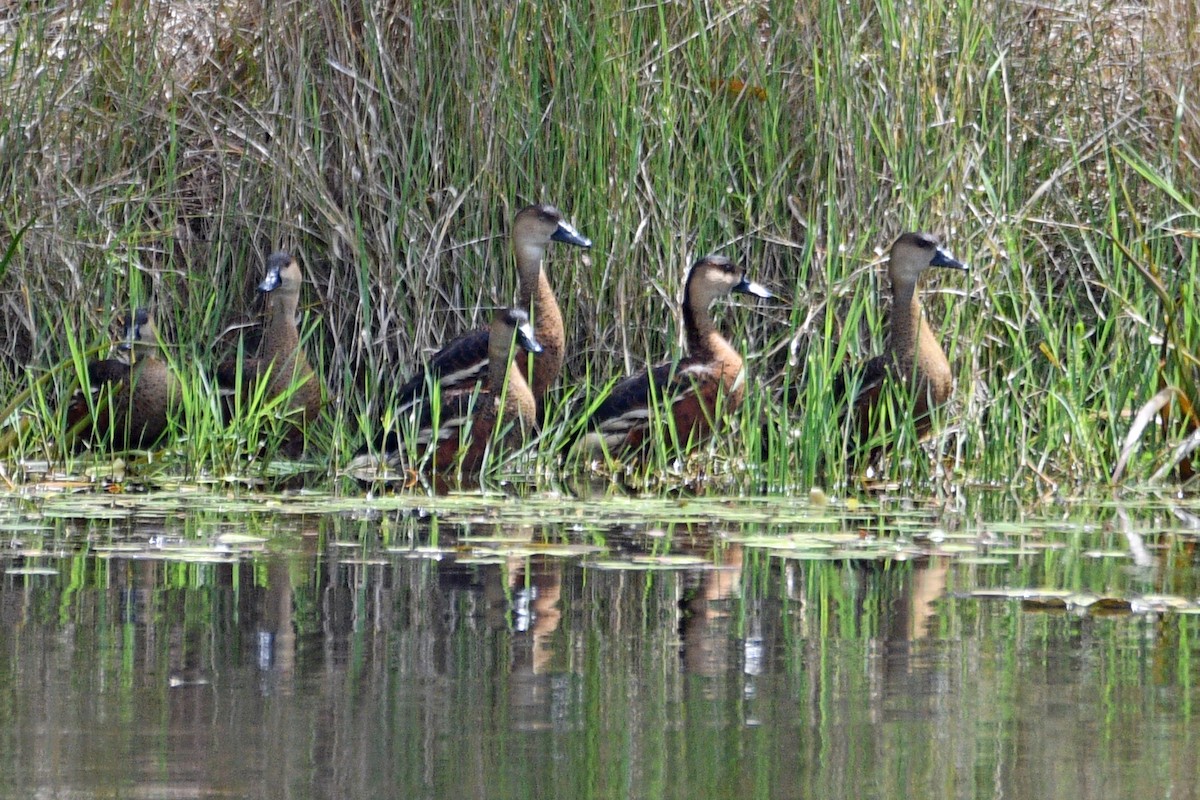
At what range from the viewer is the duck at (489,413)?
6434 mm

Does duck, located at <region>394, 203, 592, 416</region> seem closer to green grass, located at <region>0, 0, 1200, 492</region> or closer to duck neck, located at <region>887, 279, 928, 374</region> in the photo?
green grass, located at <region>0, 0, 1200, 492</region>

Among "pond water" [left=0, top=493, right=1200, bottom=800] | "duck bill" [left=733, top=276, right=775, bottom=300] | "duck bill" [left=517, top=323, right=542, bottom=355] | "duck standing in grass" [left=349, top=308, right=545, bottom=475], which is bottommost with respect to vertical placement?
"pond water" [left=0, top=493, right=1200, bottom=800]

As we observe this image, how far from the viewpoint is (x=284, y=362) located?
281 inches

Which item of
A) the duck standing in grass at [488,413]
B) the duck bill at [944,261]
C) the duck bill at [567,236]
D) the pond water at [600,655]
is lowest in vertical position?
the pond water at [600,655]

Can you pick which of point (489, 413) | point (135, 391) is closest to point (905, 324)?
point (489, 413)

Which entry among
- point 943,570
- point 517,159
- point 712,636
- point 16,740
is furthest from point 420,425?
point 16,740

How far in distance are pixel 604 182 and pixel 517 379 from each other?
87 centimetres

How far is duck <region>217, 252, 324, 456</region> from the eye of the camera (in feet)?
22.9

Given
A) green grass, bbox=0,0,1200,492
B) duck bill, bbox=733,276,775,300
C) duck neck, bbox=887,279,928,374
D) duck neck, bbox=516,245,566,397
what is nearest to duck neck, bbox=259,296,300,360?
green grass, bbox=0,0,1200,492

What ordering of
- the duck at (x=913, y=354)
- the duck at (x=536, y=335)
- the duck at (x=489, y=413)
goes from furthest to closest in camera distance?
the duck at (x=536, y=335), the duck at (x=489, y=413), the duck at (x=913, y=354)

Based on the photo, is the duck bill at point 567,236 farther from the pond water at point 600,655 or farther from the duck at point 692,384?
the pond water at point 600,655

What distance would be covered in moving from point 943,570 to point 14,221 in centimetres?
465

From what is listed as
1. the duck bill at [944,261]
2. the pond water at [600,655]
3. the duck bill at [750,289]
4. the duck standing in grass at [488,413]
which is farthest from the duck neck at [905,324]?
the pond water at [600,655]

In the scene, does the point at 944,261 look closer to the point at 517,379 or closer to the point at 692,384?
the point at 692,384
